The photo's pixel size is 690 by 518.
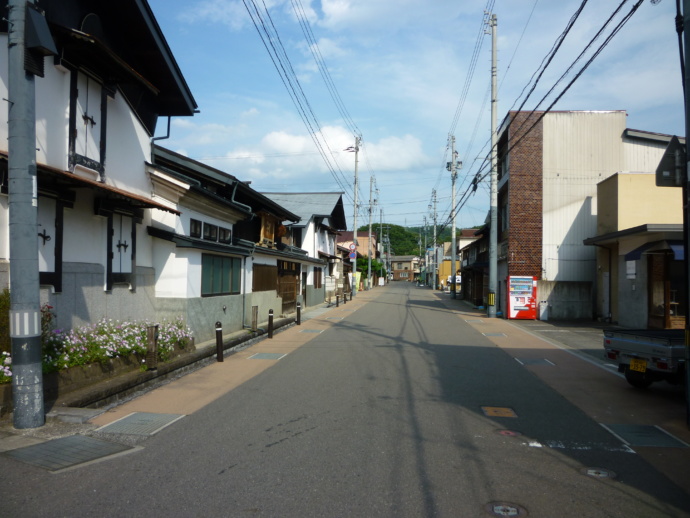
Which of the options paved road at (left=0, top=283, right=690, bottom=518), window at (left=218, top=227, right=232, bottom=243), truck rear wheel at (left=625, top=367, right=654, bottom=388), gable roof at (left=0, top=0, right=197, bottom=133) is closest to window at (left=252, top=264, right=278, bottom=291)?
window at (left=218, top=227, right=232, bottom=243)

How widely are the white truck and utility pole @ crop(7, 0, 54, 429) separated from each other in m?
9.08

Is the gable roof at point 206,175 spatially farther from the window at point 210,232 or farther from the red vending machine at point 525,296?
the red vending machine at point 525,296

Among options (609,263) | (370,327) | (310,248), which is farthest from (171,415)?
(310,248)

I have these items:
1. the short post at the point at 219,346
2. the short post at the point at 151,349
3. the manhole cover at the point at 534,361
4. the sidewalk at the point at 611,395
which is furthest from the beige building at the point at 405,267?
the short post at the point at 151,349

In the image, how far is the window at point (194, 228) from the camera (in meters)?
15.3

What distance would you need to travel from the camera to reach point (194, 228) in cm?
1561

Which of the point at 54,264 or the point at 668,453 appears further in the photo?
the point at 54,264

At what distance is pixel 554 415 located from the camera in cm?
827

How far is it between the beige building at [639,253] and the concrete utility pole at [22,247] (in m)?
17.5

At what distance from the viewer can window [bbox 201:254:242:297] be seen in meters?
15.8

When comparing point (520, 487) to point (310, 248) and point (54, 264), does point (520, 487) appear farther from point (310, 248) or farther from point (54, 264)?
point (310, 248)

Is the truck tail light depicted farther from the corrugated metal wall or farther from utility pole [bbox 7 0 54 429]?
the corrugated metal wall

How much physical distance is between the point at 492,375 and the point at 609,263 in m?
15.4

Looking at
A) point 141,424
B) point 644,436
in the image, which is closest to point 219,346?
point 141,424
